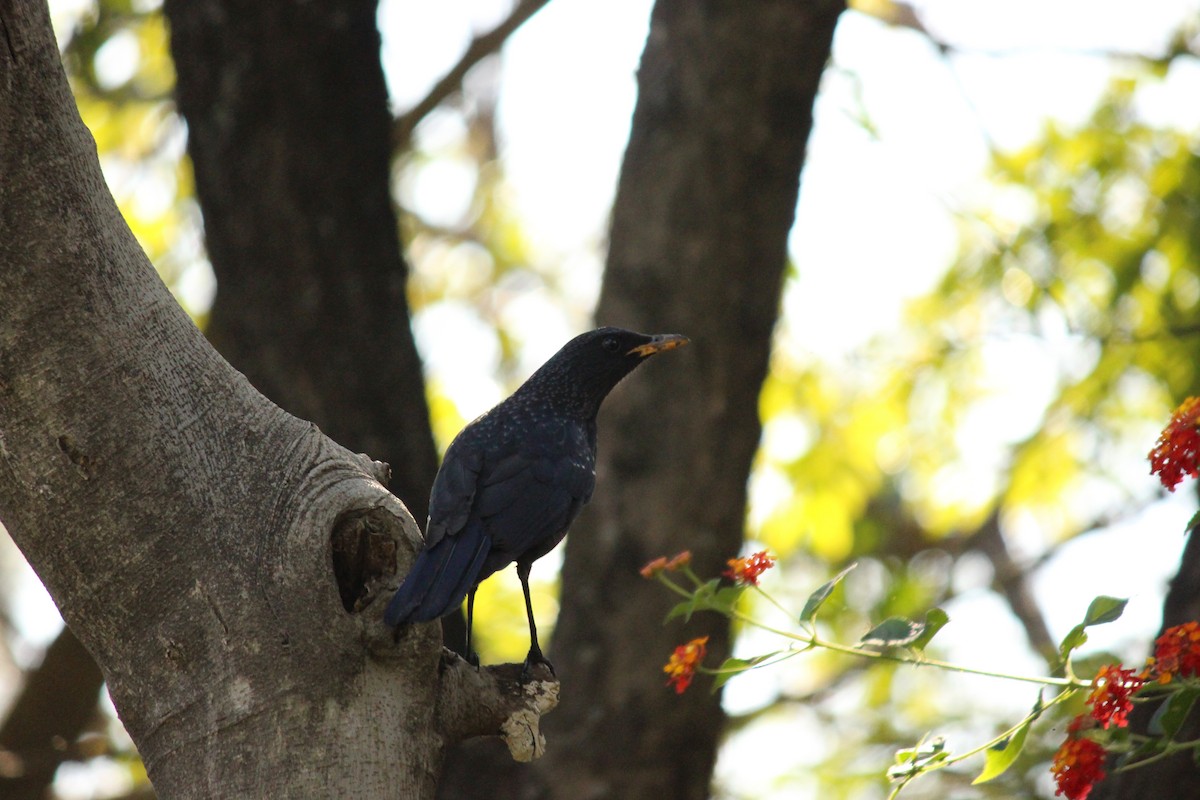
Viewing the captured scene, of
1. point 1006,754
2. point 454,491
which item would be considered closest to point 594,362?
point 454,491

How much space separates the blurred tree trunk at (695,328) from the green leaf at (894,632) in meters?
2.07

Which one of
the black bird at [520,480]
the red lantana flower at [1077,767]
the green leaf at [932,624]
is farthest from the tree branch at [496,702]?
the red lantana flower at [1077,767]

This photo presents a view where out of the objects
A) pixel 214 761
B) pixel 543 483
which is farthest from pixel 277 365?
pixel 214 761

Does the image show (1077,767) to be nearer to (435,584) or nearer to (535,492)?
(435,584)

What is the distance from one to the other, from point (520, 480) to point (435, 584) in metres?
0.89

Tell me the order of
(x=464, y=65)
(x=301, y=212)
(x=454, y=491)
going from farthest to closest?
(x=464, y=65) → (x=301, y=212) → (x=454, y=491)

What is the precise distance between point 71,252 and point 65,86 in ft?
0.98

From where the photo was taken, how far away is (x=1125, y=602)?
75.2 inches

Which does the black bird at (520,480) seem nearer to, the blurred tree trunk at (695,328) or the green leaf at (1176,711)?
the blurred tree trunk at (695,328)

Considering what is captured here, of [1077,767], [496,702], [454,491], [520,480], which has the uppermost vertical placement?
[520,480]

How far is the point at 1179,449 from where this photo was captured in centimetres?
193

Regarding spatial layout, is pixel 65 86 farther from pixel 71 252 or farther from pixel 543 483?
pixel 543 483

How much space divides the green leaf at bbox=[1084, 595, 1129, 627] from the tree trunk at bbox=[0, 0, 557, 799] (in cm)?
110

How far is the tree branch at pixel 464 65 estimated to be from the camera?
5.34 m
